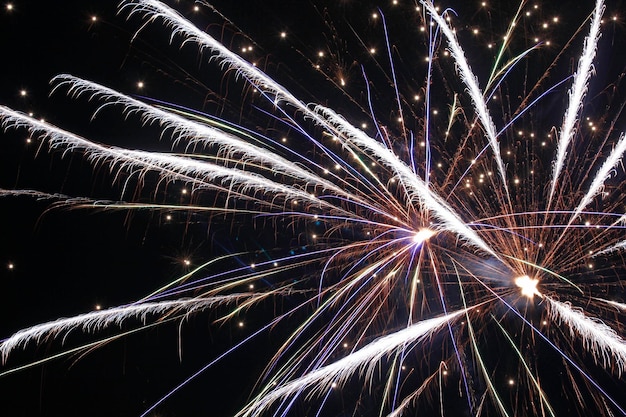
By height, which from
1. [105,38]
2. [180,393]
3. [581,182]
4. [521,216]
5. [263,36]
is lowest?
[180,393]

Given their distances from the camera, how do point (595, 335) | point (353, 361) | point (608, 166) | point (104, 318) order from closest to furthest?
point (595, 335) → point (608, 166) → point (353, 361) → point (104, 318)

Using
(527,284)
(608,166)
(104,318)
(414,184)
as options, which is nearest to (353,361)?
(414,184)

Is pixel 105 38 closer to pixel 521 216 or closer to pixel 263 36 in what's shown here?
pixel 263 36

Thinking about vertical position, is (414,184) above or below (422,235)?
above

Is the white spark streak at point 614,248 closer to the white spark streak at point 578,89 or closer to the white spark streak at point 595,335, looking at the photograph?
the white spark streak at point 595,335

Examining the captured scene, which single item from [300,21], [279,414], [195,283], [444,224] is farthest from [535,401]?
[300,21]

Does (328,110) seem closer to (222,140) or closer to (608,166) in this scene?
(222,140)

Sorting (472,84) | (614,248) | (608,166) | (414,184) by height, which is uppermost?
(472,84)
